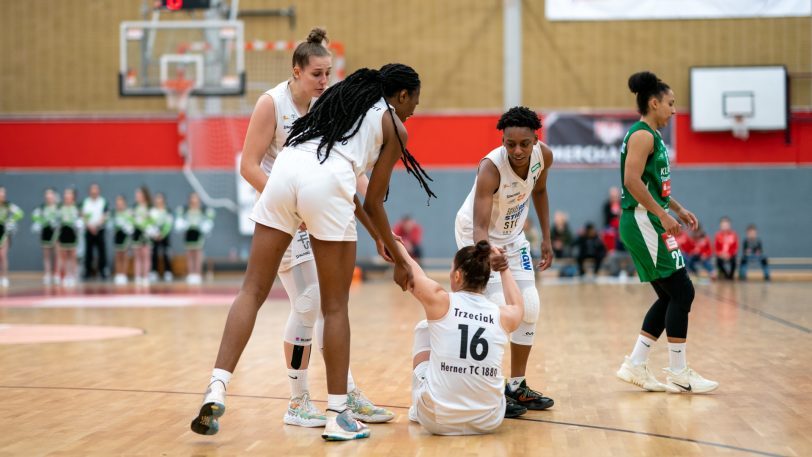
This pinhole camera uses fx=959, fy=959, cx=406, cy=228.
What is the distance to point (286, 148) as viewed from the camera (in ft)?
14.8

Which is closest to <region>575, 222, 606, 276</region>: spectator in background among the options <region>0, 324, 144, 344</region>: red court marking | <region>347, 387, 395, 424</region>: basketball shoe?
<region>0, 324, 144, 344</region>: red court marking

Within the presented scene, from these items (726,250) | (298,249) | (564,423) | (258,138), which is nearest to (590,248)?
(726,250)

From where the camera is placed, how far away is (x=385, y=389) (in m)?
5.79

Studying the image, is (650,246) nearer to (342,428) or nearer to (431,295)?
(431,295)

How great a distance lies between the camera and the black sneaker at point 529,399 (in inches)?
200

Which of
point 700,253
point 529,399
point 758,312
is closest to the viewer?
point 529,399

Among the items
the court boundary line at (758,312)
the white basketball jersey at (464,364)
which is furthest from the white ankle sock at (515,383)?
the court boundary line at (758,312)

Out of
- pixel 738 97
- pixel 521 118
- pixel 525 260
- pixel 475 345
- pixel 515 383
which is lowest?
pixel 515 383

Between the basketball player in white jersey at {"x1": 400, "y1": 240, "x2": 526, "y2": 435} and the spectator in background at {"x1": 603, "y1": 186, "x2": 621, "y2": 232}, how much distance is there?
14.6 metres

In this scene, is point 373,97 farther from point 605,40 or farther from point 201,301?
point 605,40

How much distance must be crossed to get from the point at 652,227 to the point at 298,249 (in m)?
2.21

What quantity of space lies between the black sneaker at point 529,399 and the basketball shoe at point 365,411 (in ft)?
2.35

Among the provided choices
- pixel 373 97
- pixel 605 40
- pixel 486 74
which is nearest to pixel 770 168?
pixel 605 40

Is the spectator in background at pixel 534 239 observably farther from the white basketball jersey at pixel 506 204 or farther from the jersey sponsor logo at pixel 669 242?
the white basketball jersey at pixel 506 204
